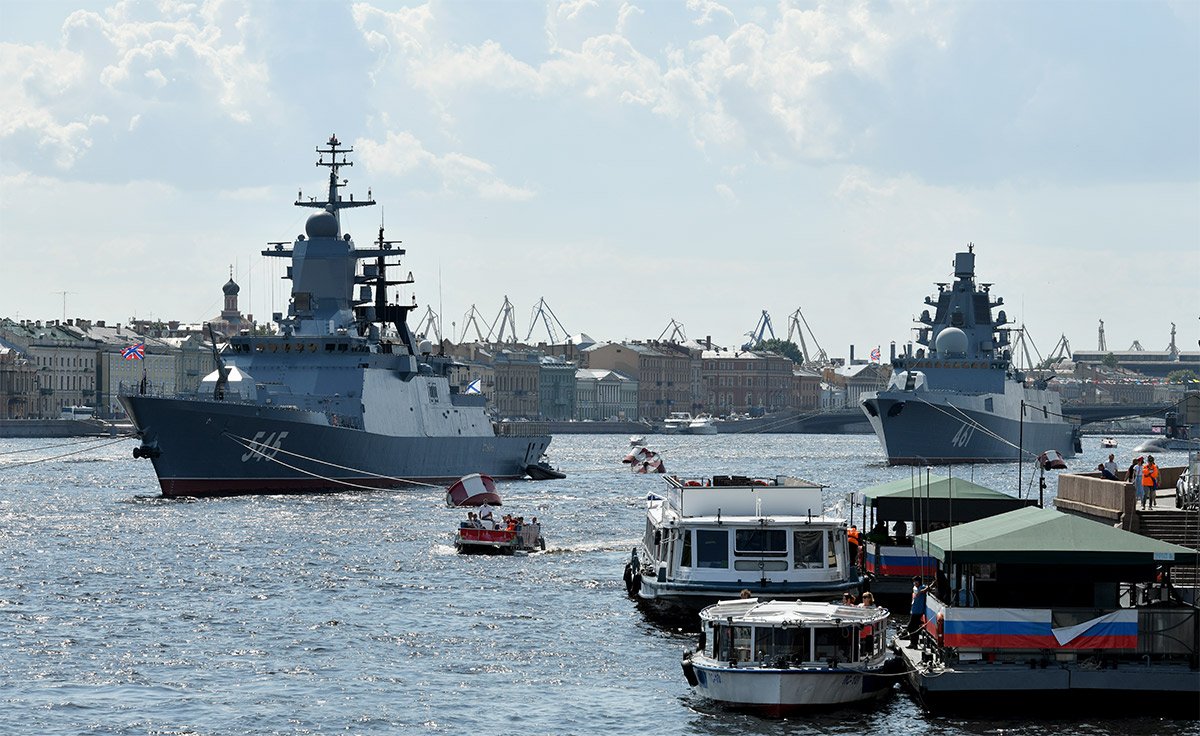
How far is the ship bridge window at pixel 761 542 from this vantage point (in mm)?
36062

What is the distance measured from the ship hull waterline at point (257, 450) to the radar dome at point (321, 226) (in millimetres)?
11010

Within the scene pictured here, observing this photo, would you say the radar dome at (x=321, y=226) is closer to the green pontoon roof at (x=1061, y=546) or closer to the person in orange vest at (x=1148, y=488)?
the person in orange vest at (x=1148, y=488)

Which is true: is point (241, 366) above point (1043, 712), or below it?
above

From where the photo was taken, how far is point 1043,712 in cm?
2811

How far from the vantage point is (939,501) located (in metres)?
42.7

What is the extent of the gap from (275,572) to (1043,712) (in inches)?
1024

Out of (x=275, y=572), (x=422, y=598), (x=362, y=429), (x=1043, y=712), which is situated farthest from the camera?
(x=362, y=429)

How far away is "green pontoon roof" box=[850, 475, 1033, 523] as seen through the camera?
41.9 metres

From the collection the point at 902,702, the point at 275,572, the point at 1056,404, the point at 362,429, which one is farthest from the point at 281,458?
the point at 1056,404

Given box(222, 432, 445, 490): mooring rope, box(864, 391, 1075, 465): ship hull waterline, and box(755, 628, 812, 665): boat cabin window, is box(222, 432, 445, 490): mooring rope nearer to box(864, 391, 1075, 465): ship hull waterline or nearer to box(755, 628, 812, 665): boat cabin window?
box(864, 391, 1075, 465): ship hull waterline

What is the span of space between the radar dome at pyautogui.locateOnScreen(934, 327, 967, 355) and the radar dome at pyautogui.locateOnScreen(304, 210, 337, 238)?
55.0 m

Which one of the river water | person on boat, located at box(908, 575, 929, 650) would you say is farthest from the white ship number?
person on boat, located at box(908, 575, 929, 650)

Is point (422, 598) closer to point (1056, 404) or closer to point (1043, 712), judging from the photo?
point (1043, 712)

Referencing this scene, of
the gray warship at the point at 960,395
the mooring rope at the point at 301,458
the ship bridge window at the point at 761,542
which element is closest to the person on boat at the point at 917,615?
the ship bridge window at the point at 761,542
